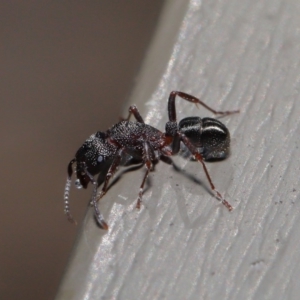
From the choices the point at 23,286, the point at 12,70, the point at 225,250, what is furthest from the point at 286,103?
the point at 12,70

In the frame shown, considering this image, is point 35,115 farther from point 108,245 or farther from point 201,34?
point 108,245

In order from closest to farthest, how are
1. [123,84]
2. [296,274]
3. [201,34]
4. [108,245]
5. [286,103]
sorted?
[296,274] → [108,245] → [286,103] → [201,34] → [123,84]

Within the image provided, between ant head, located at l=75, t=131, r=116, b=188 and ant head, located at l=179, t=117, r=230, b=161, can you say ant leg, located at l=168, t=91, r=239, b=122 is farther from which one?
ant head, located at l=75, t=131, r=116, b=188

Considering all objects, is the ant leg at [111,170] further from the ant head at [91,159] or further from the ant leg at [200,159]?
the ant leg at [200,159]

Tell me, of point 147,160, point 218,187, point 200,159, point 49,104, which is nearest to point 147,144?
point 147,160

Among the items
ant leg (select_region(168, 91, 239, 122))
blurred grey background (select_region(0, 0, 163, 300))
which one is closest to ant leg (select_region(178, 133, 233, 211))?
ant leg (select_region(168, 91, 239, 122))

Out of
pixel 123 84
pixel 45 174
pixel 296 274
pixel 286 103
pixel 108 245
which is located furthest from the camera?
pixel 123 84
